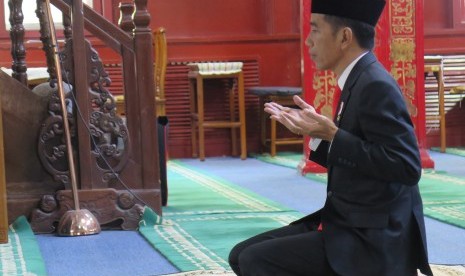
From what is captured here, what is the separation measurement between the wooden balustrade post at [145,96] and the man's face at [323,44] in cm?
275

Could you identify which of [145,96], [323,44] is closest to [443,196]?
[145,96]

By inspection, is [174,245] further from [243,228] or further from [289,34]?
[289,34]

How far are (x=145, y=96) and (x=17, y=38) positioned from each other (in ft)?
3.51

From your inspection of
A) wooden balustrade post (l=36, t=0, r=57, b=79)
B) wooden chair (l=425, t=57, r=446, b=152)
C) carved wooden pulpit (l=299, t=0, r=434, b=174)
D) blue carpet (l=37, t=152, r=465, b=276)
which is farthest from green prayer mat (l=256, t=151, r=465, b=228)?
wooden balustrade post (l=36, t=0, r=57, b=79)

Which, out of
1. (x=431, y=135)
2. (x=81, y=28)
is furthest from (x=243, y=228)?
(x=431, y=135)

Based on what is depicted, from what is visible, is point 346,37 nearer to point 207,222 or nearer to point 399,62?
point 207,222

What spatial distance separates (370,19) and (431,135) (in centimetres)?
773

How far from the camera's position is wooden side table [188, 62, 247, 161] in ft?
29.0

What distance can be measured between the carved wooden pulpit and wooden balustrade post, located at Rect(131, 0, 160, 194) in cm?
233

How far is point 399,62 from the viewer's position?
7.27 metres

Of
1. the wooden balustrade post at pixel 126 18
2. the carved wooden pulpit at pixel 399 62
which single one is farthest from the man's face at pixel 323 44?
the carved wooden pulpit at pixel 399 62

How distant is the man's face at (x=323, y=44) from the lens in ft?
7.49

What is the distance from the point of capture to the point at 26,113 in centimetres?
491

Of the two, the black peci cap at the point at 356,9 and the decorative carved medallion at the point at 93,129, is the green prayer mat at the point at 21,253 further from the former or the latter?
the black peci cap at the point at 356,9
